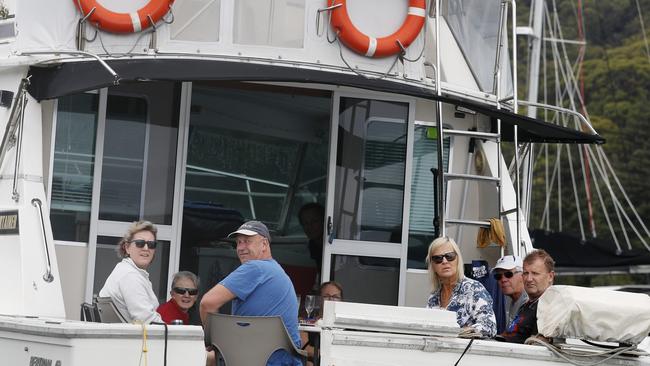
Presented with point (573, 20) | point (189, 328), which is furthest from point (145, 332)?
point (573, 20)

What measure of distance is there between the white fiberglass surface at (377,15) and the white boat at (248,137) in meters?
0.02

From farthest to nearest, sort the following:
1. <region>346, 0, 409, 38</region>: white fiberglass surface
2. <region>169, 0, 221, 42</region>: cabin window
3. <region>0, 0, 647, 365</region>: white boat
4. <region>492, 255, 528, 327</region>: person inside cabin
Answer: <region>346, 0, 409, 38</region>: white fiberglass surface < <region>492, 255, 528, 327</region>: person inside cabin < <region>169, 0, 221, 42</region>: cabin window < <region>0, 0, 647, 365</region>: white boat

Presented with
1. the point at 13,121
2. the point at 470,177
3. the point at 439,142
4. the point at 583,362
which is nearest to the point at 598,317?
the point at 583,362

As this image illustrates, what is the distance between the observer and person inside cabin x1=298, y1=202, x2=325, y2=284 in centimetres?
974

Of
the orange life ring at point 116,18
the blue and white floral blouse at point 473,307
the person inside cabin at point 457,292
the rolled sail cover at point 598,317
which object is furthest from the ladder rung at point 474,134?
the rolled sail cover at point 598,317

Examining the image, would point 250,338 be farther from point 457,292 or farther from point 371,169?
point 371,169

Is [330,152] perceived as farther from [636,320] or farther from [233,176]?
[636,320]

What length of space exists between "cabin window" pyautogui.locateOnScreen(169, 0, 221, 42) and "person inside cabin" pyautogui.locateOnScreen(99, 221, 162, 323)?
1.47 metres

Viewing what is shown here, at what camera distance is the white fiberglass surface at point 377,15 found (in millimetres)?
8852

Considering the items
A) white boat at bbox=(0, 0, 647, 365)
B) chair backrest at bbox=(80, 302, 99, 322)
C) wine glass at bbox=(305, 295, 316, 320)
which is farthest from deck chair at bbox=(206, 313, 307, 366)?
wine glass at bbox=(305, 295, 316, 320)

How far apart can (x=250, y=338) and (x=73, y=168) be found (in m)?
2.22

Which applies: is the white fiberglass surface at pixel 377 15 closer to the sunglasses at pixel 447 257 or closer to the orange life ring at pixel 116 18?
the orange life ring at pixel 116 18

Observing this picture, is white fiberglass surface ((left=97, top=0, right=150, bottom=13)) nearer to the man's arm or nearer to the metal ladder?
the man's arm

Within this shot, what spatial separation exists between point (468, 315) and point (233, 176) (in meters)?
2.83
